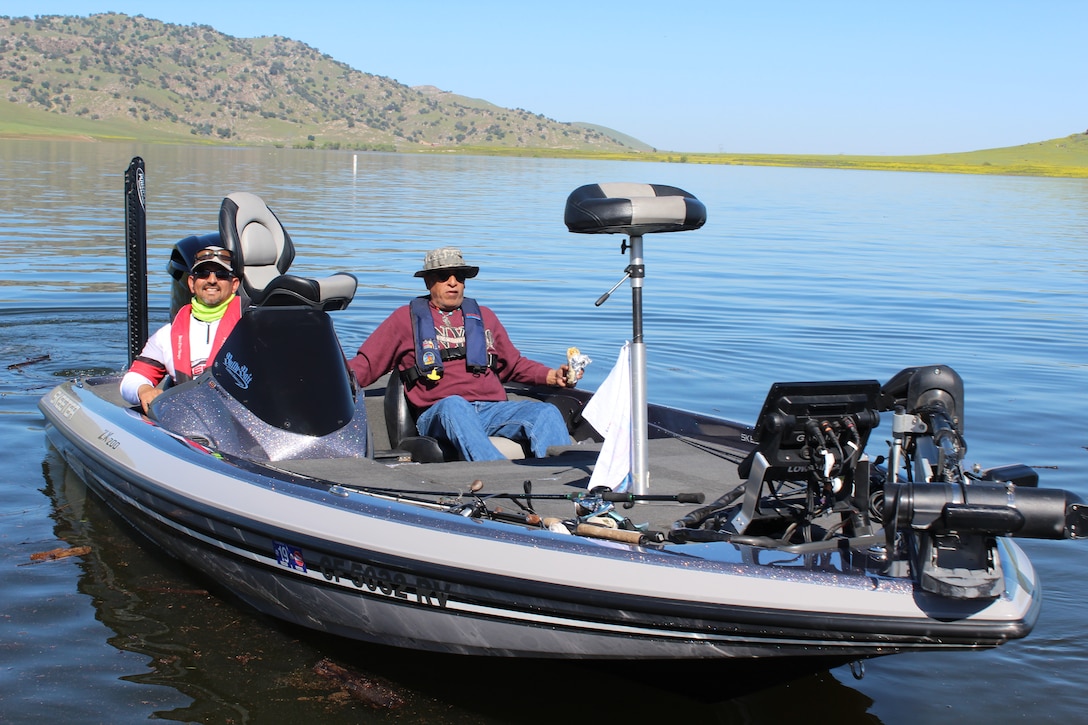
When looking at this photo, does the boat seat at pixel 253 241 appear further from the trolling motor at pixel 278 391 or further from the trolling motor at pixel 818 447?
the trolling motor at pixel 818 447

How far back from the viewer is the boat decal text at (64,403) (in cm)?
645

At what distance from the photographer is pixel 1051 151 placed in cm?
13975

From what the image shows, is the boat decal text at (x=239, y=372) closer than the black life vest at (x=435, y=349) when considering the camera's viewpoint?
Yes

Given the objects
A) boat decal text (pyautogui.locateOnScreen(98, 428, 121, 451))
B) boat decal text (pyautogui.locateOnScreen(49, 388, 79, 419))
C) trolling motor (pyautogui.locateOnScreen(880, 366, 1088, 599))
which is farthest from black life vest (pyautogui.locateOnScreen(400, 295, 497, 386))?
trolling motor (pyautogui.locateOnScreen(880, 366, 1088, 599))

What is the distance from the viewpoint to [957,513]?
3203 millimetres

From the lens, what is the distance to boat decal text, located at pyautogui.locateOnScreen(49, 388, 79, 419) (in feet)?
21.2

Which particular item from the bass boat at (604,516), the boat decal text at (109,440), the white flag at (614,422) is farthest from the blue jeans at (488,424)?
the boat decal text at (109,440)

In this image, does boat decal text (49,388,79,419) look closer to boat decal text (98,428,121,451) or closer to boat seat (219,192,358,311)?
boat decal text (98,428,121,451)

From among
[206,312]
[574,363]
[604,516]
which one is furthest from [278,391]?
[604,516]

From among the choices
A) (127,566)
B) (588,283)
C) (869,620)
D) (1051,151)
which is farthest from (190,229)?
(1051,151)

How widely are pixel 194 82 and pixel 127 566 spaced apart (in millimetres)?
185901

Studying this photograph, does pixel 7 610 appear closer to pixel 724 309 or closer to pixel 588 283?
pixel 724 309

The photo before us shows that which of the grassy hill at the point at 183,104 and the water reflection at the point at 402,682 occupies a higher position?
the grassy hill at the point at 183,104

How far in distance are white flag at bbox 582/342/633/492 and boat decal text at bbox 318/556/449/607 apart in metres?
0.77
